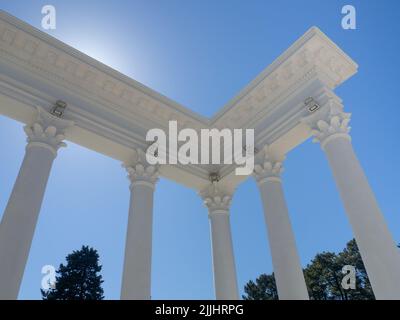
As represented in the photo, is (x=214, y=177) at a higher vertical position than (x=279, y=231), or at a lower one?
higher

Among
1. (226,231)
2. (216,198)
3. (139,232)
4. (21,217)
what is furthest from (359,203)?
(21,217)

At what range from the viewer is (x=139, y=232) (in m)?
37.9

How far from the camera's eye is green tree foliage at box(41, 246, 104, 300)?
140 meters

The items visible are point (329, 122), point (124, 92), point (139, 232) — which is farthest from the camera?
point (124, 92)

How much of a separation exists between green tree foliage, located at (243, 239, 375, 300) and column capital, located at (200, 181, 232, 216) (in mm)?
129440

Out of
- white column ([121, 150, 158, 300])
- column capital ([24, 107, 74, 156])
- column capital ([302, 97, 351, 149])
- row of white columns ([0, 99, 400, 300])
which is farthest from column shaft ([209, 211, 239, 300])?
column capital ([24, 107, 74, 156])

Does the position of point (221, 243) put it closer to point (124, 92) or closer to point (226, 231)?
point (226, 231)

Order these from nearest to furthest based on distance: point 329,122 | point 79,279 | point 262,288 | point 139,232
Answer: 1. point 329,122
2. point 139,232
3. point 79,279
4. point 262,288

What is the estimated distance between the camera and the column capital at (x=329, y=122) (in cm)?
3703

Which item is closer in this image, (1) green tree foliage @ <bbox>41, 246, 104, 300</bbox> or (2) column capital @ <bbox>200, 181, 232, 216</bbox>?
(2) column capital @ <bbox>200, 181, 232, 216</bbox>

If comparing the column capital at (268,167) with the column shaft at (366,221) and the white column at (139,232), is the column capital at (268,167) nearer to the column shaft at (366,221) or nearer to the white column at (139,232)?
the column shaft at (366,221)

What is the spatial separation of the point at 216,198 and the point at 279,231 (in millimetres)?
13527

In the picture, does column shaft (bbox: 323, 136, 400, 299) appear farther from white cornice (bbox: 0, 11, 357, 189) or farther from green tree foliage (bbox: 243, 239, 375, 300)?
green tree foliage (bbox: 243, 239, 375, 300)
